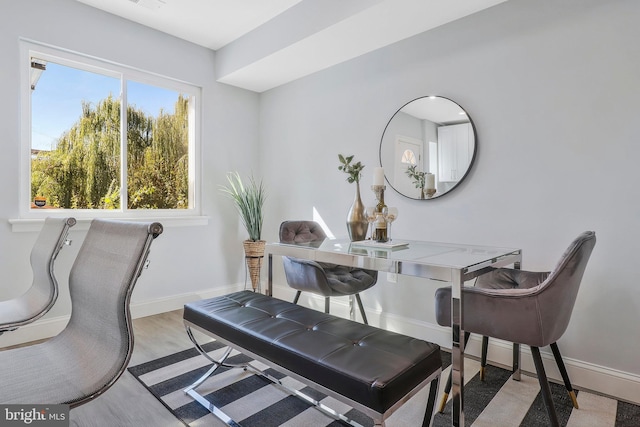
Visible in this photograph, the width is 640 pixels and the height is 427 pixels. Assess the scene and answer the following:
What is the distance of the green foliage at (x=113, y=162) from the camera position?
2836 millimetres

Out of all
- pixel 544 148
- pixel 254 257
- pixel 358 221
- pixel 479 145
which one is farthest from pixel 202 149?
pixel 544 148

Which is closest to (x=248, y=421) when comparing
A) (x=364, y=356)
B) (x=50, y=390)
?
(x=364, y=356)

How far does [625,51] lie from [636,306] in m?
1.36

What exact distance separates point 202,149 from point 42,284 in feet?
6.70

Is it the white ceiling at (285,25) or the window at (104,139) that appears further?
the window at (104,139)

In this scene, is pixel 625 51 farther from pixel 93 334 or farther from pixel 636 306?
pixel 93 334

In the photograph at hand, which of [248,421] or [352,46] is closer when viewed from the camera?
[248,421]

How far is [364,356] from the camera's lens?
1333mm

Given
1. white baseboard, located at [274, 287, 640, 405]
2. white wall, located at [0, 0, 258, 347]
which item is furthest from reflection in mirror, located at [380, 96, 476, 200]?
white wall, located at [0, 0, 258, 347]

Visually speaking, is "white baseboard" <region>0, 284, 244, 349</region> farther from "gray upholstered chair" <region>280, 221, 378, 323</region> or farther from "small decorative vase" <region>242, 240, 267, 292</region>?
"gray upholstered chair" <region>280, 221, 378, 323</region>

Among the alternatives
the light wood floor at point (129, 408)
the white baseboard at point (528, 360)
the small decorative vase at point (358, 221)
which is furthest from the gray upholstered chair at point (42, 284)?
the white baseboard at point (528, 360)

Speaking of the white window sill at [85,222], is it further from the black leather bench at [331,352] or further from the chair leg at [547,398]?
the chair leg at [547,398]

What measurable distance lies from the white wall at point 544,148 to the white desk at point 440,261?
422 millimetres

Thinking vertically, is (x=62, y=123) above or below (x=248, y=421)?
above
